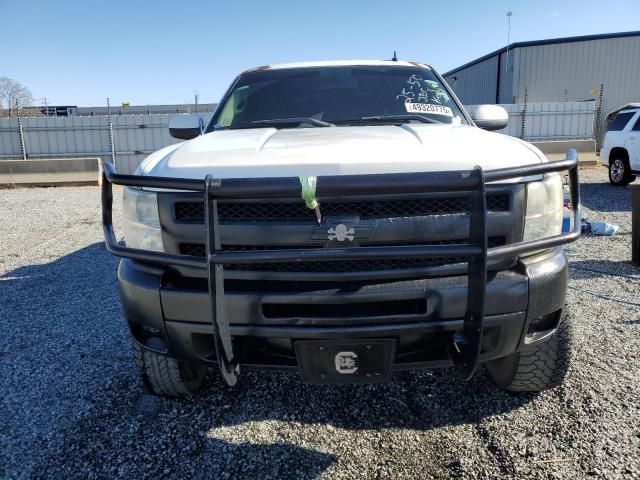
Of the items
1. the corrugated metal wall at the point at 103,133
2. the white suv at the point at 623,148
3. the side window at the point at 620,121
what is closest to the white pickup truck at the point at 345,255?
the white suv at the point at 623,148

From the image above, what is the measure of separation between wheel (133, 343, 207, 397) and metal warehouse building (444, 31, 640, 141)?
24.9 metres

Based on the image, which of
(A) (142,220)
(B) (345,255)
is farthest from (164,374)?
(B) (345,255)

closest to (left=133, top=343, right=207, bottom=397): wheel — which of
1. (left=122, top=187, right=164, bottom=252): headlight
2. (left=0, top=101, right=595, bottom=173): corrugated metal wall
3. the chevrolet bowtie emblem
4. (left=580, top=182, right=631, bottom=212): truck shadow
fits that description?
(left=122, top=187, right=164, bottom=252): headlight

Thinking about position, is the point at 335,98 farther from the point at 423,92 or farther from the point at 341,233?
the point at 341,233

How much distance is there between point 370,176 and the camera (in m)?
1.87

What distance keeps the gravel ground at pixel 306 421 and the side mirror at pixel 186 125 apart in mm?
1537

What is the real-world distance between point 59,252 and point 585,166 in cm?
1436

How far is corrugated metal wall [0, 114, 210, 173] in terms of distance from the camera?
15.7 meters

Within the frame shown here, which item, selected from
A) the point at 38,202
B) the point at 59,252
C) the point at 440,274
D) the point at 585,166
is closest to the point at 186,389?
the point at 440,274

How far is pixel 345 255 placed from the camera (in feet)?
6.04

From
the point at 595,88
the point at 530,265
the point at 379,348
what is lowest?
the point at 379,348

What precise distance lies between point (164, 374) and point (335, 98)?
2.10m

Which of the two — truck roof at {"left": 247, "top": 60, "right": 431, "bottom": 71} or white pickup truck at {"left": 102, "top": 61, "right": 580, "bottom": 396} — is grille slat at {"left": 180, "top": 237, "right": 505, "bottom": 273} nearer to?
white pickup truck at {"left": 102, "top": 61, "right": 580, "bottom": 396}

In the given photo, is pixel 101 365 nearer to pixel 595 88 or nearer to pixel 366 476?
pixel 366 476
